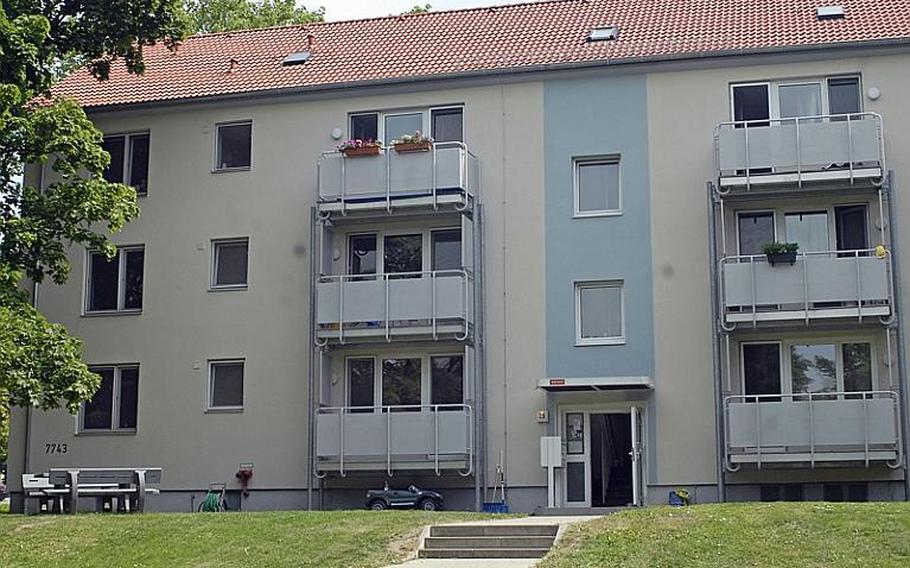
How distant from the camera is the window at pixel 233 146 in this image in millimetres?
31344

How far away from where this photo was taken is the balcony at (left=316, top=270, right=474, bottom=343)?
28.4 meters

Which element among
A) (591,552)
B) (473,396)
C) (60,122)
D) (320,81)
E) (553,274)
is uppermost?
(320,81)

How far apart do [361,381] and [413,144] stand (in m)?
4.97

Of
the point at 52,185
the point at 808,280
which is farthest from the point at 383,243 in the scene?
the point at 808,280

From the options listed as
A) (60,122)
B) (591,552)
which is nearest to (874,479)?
(591,552)

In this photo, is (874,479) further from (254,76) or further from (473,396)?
(254,76)

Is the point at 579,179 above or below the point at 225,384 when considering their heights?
above

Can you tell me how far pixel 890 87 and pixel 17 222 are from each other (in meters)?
16.6

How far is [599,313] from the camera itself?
2877 centimetres

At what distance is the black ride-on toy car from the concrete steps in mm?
7105

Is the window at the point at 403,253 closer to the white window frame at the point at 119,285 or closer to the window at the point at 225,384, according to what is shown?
the window at the point at 225,384

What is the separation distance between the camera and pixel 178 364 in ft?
100

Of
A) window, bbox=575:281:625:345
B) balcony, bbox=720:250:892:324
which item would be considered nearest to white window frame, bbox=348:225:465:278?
window, bbox=575:281:625:345

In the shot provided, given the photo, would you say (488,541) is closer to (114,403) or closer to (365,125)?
(365,125)
